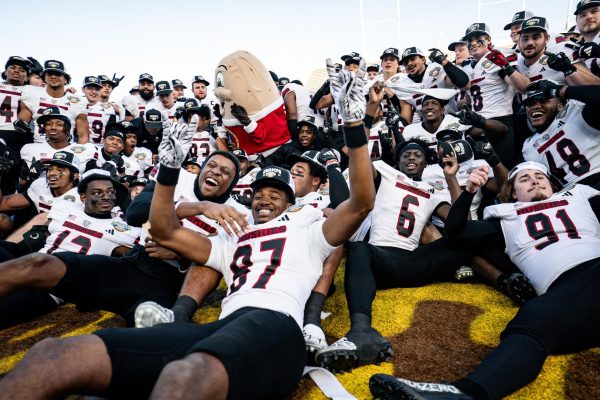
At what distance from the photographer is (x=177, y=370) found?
1.57 metres

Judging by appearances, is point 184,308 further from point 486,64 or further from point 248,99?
point 486,64

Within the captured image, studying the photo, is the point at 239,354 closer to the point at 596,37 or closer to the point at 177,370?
the point at 177,370

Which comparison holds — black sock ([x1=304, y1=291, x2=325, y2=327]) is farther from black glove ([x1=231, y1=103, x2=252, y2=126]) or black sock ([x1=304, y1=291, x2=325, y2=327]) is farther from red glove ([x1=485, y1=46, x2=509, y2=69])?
red glove ([x1=485, y1=46, x2=509, y2=69])

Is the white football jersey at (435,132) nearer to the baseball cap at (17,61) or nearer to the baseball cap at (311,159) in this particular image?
the baseball cap at (311,159)

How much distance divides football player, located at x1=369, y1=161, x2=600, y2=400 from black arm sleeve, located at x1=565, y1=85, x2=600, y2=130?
0.81 metres

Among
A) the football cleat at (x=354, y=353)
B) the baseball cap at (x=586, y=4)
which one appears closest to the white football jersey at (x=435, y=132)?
the baseball cap at (x=586, y=4)

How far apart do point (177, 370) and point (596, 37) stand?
19.8ft

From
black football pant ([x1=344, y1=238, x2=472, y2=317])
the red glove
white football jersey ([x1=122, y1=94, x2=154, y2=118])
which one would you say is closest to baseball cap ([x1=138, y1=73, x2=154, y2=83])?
white football jersey ([x1=122, y1=94, x2=154, y2=118])

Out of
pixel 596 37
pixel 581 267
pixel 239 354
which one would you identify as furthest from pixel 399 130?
pixel 239 354

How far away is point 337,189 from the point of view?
374 centimetres

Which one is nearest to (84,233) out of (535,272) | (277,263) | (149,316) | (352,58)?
(149,316)

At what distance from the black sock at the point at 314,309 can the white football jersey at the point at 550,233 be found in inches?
64.2

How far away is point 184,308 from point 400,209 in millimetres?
2270

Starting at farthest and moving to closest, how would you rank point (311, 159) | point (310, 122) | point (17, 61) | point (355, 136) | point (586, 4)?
point (17, 61) < point (310, 122) < point (586, 4) < point (311, 159) < point (355, 136)
